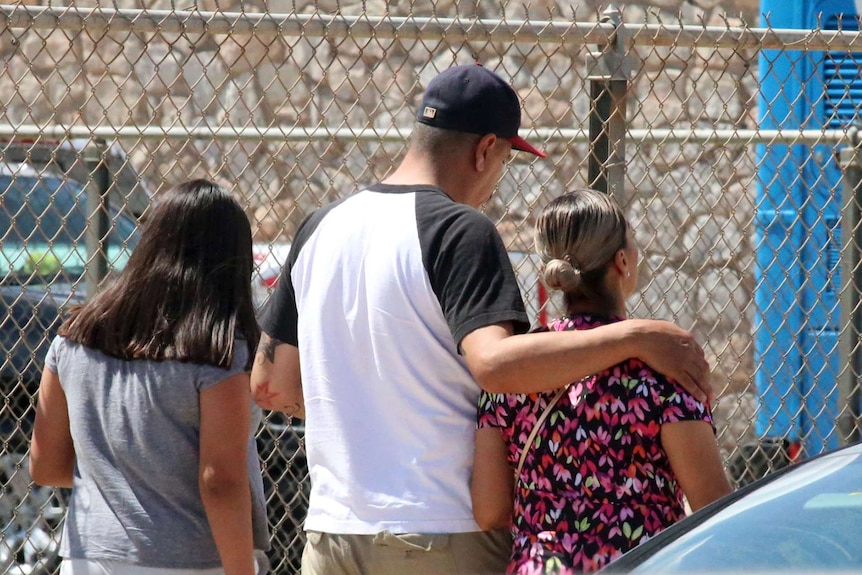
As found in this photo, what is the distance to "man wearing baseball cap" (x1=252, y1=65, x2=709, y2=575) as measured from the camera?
2.04 metres

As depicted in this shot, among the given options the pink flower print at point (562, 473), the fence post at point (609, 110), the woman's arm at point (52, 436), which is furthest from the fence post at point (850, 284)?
the woman's arm at point (52, 436)

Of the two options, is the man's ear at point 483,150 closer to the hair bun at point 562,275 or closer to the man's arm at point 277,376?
the hair bun at point 562,275

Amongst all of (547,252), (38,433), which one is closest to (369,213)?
(547,252)

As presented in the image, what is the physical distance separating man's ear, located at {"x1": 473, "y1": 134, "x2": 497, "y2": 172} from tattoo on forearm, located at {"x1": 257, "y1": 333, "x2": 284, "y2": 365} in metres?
0.62

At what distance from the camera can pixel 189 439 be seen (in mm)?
2436

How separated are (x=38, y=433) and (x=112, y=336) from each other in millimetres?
329

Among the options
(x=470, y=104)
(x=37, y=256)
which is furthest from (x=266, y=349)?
(x=37, y=256)

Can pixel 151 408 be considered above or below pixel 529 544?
above

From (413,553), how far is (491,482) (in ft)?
0.68

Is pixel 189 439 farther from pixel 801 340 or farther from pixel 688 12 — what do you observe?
pixel 688 12

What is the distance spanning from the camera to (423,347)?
7.11 ft

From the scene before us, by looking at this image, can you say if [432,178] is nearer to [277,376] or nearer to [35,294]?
[277,376]

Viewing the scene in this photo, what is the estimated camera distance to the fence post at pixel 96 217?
3480 mm

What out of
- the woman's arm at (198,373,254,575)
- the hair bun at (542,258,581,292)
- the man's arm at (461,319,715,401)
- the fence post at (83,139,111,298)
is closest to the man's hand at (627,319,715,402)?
the man's arm at (461,319,715,401)
